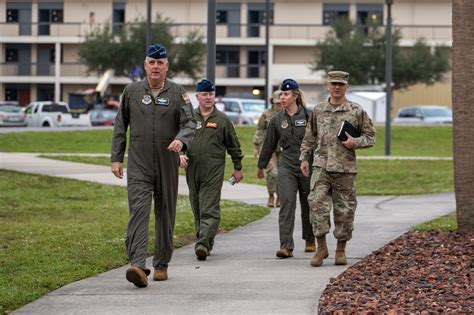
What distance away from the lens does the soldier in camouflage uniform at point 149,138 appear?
37.0ft

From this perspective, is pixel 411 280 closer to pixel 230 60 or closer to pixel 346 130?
pixel 346 130

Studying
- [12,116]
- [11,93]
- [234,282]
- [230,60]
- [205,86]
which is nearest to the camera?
[234,282]

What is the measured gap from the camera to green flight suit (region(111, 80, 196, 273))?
11.3 meters

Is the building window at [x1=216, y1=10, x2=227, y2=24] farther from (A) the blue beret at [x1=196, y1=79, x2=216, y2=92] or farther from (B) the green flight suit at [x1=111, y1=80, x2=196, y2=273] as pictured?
(B) the green flight suit at [x1=111, y1=80, x2=196, y2=273]

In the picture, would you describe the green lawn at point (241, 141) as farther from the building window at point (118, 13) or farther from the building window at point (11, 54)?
the building window at point (11, 54)

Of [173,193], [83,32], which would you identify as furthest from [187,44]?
[173,193]

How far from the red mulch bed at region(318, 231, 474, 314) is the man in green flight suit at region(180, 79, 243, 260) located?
1796mm

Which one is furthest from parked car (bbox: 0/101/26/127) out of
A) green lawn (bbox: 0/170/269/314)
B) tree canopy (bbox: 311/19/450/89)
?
green lawn (bbox: 0/170/269/314)

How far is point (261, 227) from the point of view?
16625mm

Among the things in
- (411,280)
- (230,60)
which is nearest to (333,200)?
(411,280)

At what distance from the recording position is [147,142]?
1135 cm

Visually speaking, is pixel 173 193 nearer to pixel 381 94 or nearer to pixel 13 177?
pixel 13 177

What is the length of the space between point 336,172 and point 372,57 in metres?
51.0

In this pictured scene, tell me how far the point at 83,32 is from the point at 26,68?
13.4 feet
